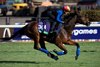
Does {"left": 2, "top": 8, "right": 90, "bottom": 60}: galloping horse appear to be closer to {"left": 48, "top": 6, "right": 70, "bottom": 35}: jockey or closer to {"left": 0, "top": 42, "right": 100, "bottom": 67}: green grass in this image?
{"left": 48, "top": 6, "right": 70, "bottom": 35}: jockey

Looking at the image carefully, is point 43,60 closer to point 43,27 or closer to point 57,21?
point 43,27

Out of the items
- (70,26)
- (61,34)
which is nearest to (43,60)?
(61,34)

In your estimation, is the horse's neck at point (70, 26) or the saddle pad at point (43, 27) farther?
the horse's neck at point (70, 26)

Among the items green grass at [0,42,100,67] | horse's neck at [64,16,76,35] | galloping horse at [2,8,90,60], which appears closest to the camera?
green grass at [0,42,100,67]

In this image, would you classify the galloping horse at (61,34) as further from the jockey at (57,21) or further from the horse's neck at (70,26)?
the jockey at (57,21)

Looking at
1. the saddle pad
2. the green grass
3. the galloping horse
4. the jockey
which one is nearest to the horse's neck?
the galloping horse

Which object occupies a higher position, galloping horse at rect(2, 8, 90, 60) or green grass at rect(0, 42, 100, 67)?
galloping horse at rect(2, 8, 90, 60)

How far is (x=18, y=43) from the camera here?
19.7m

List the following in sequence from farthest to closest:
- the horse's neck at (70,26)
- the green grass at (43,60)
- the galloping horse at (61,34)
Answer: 1. the horse's neck at (70,26)
2. the galloping horse at (61,34)
3. the green grass at (43,60)

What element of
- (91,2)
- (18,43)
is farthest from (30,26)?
(91,2)

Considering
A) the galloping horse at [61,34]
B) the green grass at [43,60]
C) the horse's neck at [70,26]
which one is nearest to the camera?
the green grass at [43,60]

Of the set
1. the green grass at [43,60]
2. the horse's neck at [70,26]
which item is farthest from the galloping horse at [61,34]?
the green grass at [43,60]

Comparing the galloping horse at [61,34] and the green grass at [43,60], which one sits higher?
the galloping horse at [61,34]

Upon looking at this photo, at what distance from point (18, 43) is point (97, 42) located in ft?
12.4
